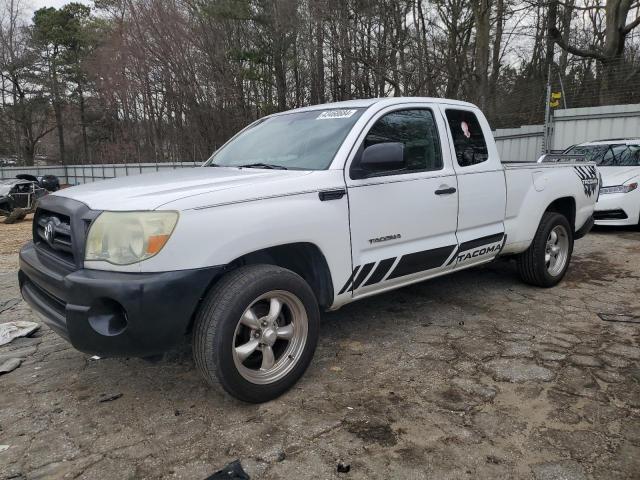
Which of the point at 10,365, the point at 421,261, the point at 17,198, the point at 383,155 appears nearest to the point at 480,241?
the point at 421,261

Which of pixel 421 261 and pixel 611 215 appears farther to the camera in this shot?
pixel 611 215

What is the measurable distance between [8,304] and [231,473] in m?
3.93

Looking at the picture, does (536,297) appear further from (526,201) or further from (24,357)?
(24,357)

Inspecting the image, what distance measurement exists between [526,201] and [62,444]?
4149 millimetres

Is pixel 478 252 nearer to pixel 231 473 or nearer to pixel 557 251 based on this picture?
pixel 557 251

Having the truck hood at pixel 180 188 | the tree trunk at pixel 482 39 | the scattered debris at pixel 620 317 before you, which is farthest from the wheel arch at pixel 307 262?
the tree trunk at pixel 482 39

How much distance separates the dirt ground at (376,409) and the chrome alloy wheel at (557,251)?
3.00 ft

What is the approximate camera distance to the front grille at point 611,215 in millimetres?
8250

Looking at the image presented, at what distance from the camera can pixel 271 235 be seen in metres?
2.86

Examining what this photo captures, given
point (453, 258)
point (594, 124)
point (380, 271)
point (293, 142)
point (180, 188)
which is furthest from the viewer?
point (594, 124)

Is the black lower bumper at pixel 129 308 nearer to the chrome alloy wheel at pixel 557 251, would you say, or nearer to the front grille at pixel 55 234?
the front grille at pixel 55 234

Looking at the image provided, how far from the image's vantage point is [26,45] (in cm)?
3403

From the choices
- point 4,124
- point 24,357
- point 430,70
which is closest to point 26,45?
point 4,124

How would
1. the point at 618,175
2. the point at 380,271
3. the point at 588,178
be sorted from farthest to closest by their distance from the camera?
the point at 618,175 → the point at 588,178 → the point at 380,271
